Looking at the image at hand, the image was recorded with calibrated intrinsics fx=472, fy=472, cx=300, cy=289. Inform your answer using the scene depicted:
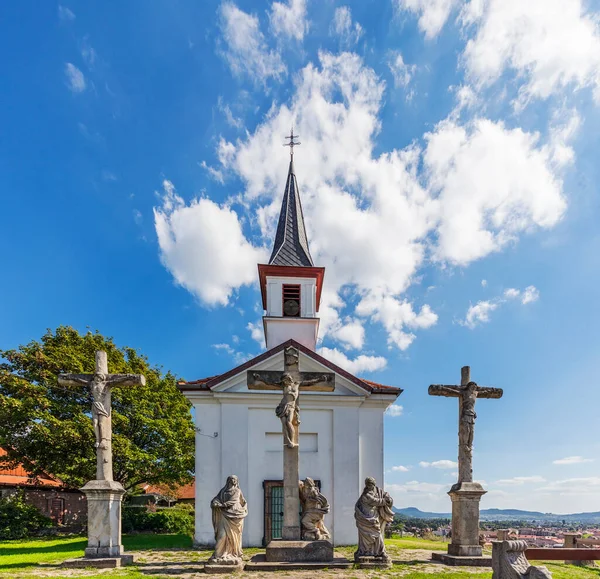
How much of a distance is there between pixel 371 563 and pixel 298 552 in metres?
1.88

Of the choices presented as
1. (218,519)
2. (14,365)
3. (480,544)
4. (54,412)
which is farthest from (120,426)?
(480,544)

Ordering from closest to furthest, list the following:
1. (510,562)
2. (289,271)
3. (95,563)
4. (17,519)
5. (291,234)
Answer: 1. (510,562)
2. (95,563)
3. (17,519)
4. (289,271)
5. (291,234)

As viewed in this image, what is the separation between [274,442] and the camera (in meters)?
17.6

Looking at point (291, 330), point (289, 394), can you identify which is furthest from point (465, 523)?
point (291, 330)

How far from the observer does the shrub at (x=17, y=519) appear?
19.5 m

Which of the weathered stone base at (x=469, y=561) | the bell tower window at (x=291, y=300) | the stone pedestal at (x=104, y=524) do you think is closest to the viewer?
the stone pedestal at (x=104, y=524)

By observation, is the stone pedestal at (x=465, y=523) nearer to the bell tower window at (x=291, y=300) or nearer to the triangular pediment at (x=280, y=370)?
the triangular pediment at (x=280, y=370)

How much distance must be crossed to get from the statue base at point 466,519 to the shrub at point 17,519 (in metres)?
17.5

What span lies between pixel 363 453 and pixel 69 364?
13317 millimetres

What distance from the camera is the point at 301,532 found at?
11.4 meters

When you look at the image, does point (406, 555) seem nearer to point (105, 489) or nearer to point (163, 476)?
point (105, 489)

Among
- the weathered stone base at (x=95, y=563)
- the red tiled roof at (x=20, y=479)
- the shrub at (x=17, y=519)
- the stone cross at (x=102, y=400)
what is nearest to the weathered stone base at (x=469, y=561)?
the weathered stone base at (x=95, y=563)

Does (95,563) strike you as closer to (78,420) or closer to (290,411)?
(290,411)

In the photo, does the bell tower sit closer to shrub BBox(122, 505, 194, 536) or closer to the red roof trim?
the red roof trim
